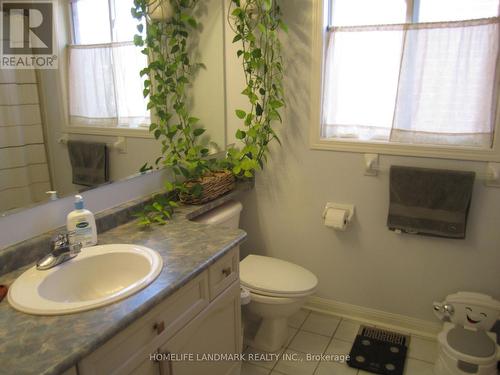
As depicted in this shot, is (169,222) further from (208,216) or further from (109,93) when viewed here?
(109,93)

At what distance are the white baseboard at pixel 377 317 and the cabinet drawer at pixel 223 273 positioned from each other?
106 centimetres

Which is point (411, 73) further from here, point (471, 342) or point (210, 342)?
point (210, 342)

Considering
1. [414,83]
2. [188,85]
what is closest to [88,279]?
[188,85]

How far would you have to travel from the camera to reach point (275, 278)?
2.06 metres

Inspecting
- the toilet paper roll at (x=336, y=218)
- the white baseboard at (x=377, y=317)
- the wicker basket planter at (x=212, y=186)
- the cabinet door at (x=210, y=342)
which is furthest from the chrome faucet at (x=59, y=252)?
the white baseboard at (x=377, y=317)

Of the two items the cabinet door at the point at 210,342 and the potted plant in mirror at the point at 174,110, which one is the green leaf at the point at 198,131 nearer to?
the potted plant in mirror at the point at 174,110

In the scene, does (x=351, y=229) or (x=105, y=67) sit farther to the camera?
(x=351, y=229)

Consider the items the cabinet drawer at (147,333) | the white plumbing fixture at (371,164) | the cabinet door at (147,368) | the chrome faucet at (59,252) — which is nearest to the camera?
the cabinet drawer at (147,333)

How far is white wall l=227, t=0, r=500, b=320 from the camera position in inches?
81.0

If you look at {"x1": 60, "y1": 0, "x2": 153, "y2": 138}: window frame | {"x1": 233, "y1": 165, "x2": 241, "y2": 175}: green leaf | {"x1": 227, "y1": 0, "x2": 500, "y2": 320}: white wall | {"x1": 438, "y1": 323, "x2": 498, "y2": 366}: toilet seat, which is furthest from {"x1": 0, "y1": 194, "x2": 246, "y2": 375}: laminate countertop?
{"x1": 438, "y1": 323, "x2": 498, "y2": 366}: toilet seat

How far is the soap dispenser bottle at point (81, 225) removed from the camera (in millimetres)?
1418

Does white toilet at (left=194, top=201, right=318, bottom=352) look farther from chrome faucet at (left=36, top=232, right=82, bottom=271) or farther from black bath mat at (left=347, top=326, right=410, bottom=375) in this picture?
chrome faucet at (left=36, top=232, right=82, bottom=271)

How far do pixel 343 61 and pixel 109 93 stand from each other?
1.24 m

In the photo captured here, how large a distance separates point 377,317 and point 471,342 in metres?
0.58
